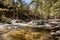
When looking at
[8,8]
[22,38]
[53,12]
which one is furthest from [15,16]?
[22,38]

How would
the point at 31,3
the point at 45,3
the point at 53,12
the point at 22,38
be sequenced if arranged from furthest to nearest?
the point at 31,3 → the point at 45,3 → the point at 53,12 → the point at 22,38

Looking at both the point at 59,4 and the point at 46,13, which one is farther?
the point at 46,13

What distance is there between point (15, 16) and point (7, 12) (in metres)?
2.50

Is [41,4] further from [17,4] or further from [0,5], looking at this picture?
[0,5]

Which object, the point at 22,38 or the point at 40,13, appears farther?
the point at 40,13

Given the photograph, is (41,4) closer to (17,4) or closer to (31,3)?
(31,3)

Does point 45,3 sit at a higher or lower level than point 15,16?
higher

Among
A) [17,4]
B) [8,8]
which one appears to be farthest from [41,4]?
[8,8]

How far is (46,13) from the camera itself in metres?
38.5

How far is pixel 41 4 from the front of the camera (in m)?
39.0

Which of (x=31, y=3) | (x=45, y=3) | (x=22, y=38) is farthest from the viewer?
(x=31, y=3)

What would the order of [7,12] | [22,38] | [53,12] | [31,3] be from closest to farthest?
[22,38]
[7,12]
[53,12]
[31,3]

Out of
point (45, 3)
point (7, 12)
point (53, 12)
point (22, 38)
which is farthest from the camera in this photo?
point (45, 3)

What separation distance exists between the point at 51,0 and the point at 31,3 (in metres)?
6.85
